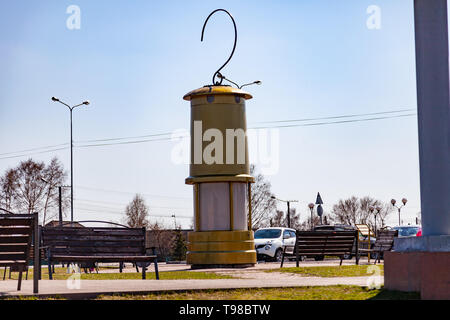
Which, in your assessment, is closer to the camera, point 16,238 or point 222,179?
point 16,238

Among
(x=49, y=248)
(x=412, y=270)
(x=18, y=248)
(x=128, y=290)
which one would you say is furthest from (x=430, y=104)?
(x=49, y=248)

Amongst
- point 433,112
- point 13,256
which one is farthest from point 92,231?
point 433,112

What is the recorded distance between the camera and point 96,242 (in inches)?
454

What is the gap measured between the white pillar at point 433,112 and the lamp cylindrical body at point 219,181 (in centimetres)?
968

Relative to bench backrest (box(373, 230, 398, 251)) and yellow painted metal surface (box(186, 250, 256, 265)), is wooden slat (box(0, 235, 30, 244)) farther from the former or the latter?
bench backrest (box(373, 230, 398, 251))

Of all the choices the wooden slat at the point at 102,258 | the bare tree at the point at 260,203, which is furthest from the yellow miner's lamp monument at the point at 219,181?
the bare tree at the point at 260,203

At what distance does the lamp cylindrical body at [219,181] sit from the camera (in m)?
17.5

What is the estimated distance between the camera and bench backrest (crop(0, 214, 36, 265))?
312 inches

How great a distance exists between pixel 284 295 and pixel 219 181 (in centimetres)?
963

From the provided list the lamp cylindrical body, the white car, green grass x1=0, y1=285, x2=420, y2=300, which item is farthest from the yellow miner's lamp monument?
the white car

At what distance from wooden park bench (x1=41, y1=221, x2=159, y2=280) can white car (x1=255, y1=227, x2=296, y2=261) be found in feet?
51.5

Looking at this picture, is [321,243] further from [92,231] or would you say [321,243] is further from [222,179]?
[92,231]

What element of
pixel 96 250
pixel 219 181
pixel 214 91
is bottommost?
pixel 96 250
